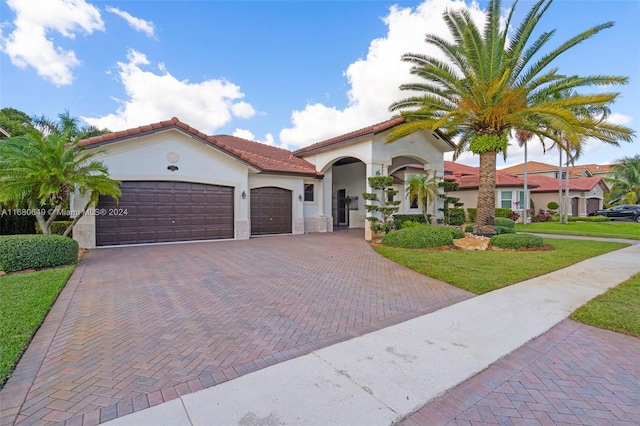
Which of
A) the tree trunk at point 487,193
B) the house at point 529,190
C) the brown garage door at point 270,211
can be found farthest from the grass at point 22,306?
the house at point 529,190

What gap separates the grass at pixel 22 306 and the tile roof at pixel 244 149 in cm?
634

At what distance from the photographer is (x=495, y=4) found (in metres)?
11.4

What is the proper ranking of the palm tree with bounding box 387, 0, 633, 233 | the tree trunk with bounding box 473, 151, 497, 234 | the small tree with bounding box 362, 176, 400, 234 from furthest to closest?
1. the small tree with bounding box 362, 176, 400, 234
2. the tree trunk with bounding box 473, 151, 497, 234
3. the palm tree with bounding box 387, 0, 633, 233

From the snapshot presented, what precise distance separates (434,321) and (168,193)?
12.9 metres

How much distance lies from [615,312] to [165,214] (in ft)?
49.4

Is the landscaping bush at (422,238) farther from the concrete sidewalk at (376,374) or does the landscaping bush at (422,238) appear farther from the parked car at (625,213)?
the parked car at (625,213)

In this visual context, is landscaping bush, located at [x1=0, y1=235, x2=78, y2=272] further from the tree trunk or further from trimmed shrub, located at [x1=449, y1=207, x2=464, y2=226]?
trimmed shrub, located at [x1=449, y1=207, x2=464, y2=226]

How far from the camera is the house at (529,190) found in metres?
28.0

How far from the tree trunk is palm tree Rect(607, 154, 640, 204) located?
36.2m

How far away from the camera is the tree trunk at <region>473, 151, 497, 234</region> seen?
43.1 feet

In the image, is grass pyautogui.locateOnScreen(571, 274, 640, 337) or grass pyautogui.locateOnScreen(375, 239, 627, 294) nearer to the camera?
grass pyautogui.locateOnScreen(571, 274, 640, 337)

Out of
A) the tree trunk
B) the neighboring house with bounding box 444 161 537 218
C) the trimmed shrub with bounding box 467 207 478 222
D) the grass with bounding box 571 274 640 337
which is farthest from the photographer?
the neighboring house with bounding box 444 161 537 218

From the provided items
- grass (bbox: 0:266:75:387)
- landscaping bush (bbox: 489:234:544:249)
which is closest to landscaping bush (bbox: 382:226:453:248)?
landscaping bush (bbox: 489:234:544:249)

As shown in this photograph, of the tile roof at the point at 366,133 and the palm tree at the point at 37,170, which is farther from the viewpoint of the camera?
the tile roof at the point at 366,133
